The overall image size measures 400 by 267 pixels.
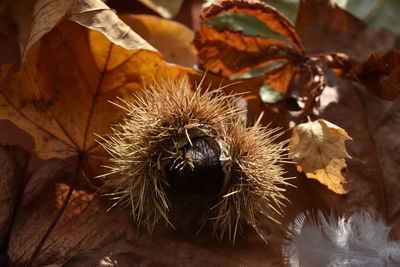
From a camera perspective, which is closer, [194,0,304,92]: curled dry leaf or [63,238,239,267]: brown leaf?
[63,238,239,267]: brown leaf

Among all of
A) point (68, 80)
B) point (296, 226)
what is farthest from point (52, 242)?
point (296, 226)


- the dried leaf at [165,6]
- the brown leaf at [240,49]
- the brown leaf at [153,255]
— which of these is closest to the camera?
the brown leaf at [153,255]

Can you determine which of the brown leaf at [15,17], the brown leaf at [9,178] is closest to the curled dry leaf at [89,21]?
the brown leaf at [9,178]

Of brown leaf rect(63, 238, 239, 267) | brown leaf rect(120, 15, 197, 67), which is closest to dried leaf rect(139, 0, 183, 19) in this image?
brown leaf rect(120, 15, 197, 67)

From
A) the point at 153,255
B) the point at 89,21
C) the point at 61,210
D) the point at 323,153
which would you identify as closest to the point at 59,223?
the point at 61,210

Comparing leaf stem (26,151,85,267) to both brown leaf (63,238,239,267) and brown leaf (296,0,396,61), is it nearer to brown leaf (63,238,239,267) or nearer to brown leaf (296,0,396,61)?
brown leaf (63,238,239,267)

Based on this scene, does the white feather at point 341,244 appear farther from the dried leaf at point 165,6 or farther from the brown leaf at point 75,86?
the dried leaf at point 165,6
